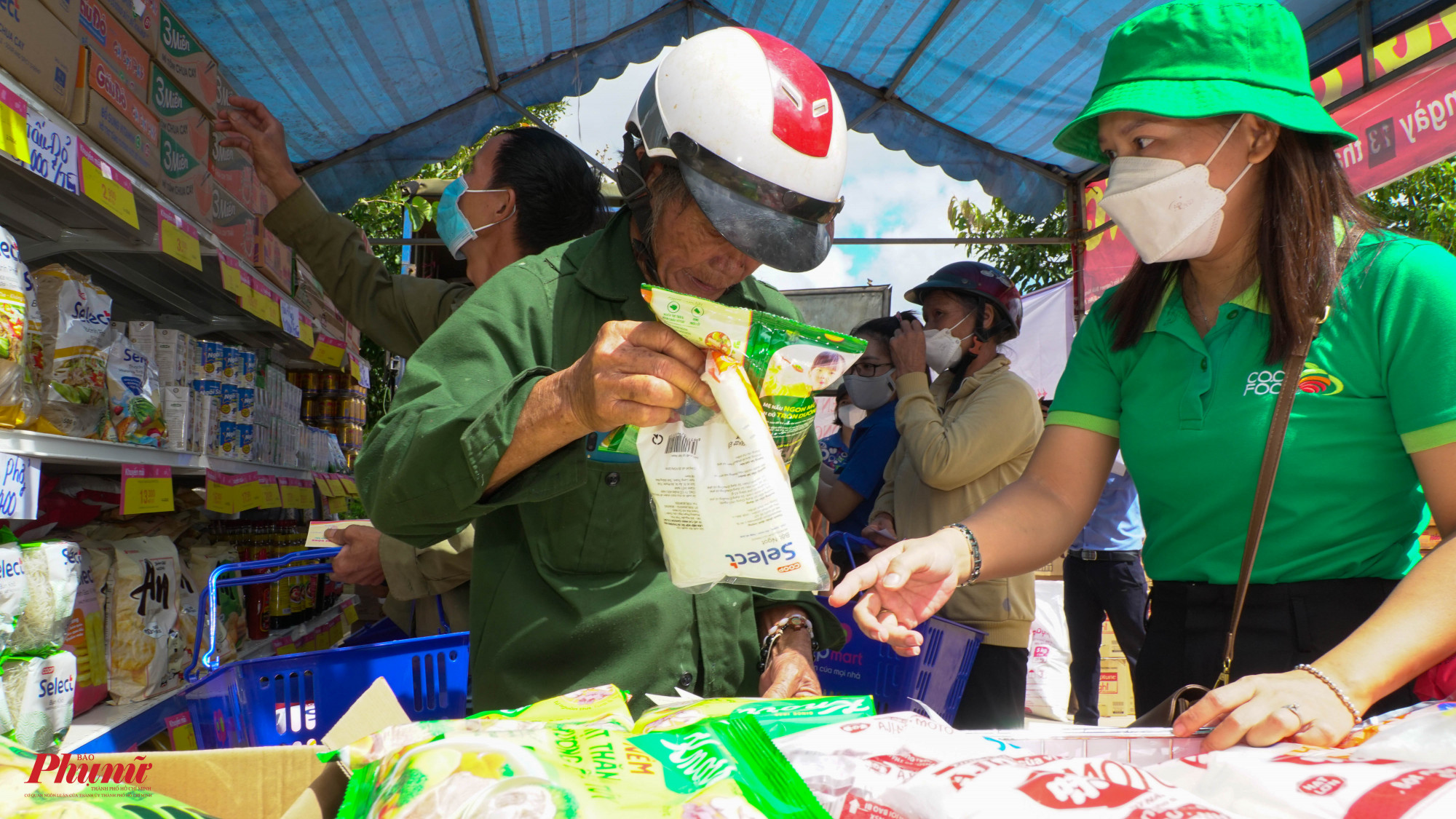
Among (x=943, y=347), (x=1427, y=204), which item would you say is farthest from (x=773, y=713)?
(x=1427, y=204)

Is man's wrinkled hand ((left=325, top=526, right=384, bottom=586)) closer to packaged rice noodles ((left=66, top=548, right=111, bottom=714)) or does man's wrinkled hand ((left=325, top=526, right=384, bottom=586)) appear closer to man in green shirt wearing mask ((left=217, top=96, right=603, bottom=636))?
man in green shirt wearing mask ((left=217, top=96, right=603, bottom=636))

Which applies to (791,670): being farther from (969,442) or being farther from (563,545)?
(969,442)

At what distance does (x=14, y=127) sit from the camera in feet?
5.37

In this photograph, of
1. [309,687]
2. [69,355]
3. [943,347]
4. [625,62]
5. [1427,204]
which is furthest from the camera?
[1427,204]

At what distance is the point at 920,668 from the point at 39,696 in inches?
86.9

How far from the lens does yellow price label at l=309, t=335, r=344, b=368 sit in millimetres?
3752

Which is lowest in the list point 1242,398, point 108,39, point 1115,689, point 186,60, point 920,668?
point 1115,689

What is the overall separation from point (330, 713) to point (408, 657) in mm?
194

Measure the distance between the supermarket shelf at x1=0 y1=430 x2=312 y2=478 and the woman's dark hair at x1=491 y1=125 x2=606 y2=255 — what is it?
111 centimetres

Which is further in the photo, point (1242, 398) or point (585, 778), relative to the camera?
point (1242, 398)

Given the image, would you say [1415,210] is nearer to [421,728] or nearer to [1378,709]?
[1378,709]

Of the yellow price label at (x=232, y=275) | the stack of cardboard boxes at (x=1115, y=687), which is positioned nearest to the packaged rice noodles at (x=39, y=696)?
the yellow price label at (x=232, y=275)

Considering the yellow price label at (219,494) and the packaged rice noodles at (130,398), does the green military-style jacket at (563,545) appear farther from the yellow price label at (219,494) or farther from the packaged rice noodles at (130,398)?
the yellow price label at (219,494)

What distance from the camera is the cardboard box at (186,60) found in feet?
8.32
